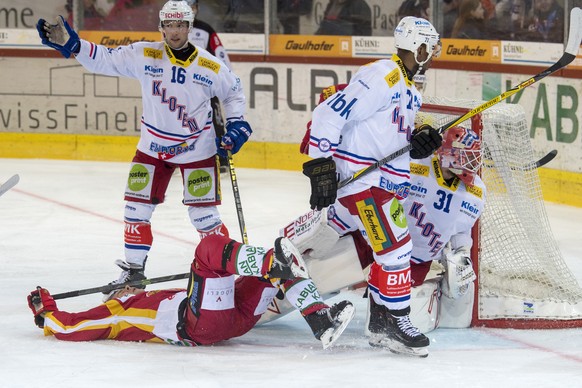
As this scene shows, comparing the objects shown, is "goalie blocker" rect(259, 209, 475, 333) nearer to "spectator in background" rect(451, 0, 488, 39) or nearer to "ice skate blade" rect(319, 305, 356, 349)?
"ice skate blade" rect(319, 305, 356, 349)

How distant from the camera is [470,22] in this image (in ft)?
26.9

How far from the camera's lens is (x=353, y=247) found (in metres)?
4.34

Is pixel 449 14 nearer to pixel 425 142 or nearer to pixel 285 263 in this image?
pixel 425 142

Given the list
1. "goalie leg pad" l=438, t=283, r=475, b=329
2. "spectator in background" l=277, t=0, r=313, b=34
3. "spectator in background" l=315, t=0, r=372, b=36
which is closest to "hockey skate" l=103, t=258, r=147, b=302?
"goalie leg pad" l=438, t=283, r=475, b=329

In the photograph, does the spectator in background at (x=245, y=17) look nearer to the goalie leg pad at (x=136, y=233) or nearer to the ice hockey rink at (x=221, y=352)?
the ice hockey rink at (x=221, y=352)

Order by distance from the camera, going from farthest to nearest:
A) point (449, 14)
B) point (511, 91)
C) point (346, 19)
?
point (346, 19) → point (449, 14) → point (511, 91)

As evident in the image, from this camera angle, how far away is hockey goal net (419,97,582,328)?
4582mm

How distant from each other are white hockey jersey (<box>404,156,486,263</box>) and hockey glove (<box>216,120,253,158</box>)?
2.78 ft

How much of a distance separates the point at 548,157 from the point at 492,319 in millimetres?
916

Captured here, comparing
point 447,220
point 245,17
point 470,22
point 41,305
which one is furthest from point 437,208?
point 245,17

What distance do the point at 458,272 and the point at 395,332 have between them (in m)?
0.43

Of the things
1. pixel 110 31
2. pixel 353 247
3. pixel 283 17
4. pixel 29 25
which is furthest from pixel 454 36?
pixel 353 247

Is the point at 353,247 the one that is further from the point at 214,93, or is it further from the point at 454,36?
the point at 454,36

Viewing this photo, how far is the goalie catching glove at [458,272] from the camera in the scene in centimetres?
439
